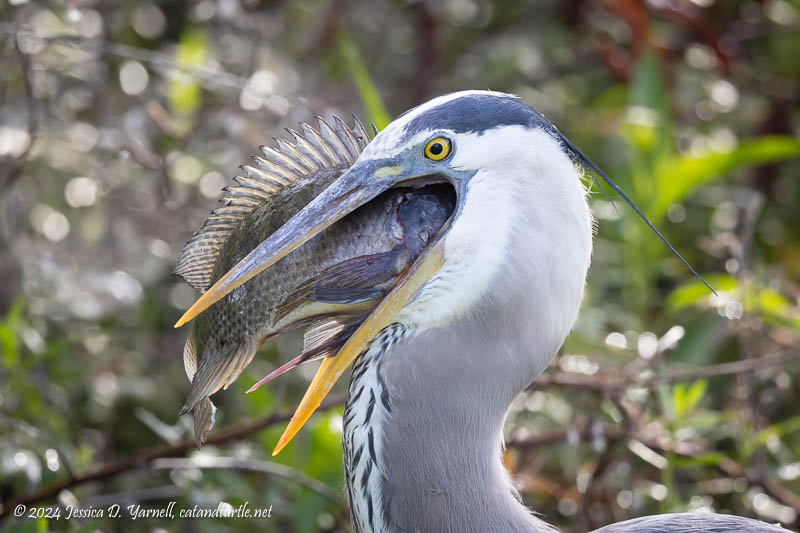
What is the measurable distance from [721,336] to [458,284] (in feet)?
5.37

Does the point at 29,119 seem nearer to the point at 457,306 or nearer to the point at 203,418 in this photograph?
the point at 203,418

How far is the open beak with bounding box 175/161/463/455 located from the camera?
140 centimetres

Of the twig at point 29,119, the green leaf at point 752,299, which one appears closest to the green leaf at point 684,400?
the green leaf at point 752,299

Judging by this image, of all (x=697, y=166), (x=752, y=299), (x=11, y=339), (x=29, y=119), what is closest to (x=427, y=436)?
(x=11, y=339)

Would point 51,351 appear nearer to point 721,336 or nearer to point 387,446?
point 387,446

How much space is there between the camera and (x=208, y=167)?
3160 mm

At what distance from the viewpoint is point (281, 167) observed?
1.61m

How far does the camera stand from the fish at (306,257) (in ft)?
4.90

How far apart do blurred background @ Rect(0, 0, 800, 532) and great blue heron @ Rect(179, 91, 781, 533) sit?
74 cm

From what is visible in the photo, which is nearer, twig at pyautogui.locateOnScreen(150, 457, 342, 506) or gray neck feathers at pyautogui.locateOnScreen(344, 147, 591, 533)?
gray neck feathers at pyautogui.locateOnScreen(344, 147, 591, 533)

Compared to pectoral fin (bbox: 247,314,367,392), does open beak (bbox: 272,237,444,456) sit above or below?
above

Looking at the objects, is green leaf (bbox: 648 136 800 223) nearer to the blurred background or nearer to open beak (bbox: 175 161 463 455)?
the blurred background

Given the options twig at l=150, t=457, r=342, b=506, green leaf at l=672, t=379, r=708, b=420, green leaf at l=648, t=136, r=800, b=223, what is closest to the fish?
twig at l=150, t=457, r=342, b=506

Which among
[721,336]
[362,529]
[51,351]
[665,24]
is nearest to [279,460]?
[51,351]
